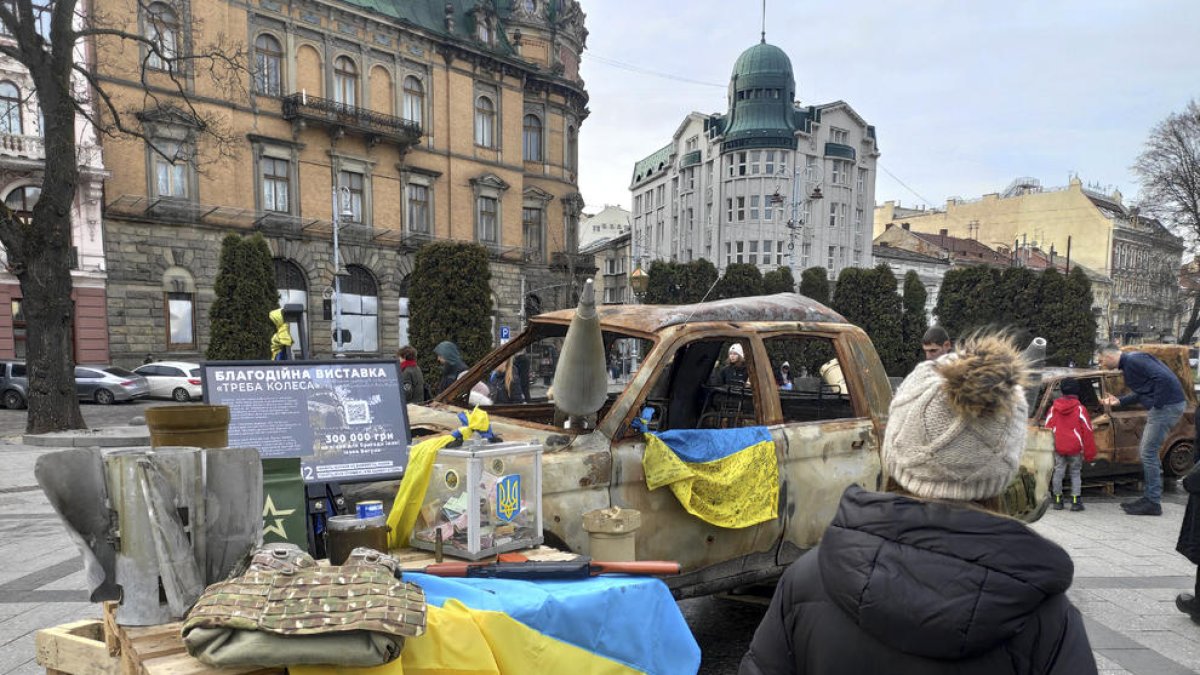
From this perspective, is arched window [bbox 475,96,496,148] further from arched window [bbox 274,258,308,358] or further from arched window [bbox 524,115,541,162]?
arched window [bbox 274,258,308,358]

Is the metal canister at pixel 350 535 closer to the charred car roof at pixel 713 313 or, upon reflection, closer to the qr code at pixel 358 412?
the qr code at pixel 358 412

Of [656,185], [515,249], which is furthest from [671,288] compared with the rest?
[656,185]

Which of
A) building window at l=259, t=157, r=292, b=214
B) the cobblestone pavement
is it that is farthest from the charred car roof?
building window at l=259, t=157, r=292, b=214

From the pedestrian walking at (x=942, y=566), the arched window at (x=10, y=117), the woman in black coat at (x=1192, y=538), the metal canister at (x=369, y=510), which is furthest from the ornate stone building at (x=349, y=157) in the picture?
the pedestrian walking at (x=942, y=566)

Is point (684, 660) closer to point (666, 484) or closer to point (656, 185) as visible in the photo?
point (666, 484)

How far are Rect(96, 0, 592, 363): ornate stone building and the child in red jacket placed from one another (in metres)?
21.7

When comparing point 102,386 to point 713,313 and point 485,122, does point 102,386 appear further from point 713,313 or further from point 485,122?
point 713,313

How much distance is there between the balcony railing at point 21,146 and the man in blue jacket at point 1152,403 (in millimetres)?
32828

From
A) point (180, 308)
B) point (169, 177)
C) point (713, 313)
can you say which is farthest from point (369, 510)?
point (169, 177)

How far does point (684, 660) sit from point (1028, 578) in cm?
188

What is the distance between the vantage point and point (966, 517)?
132 centimetres

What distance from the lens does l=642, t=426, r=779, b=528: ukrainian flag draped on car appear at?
3762mm

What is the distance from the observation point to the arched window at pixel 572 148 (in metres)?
43.0

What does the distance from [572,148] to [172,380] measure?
27.0 meters
